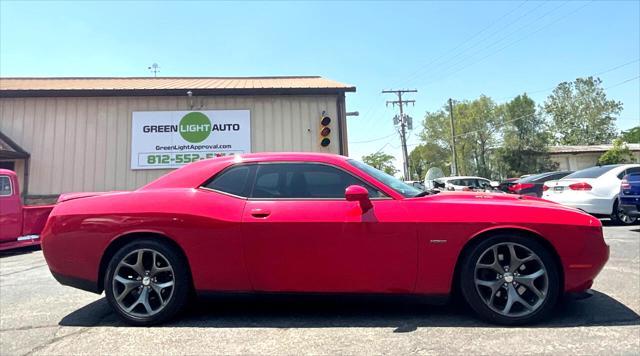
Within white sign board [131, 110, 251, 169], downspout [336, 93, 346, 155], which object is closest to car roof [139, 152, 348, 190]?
white sign board [131, 110, 251, 169]

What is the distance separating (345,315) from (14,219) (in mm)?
7746

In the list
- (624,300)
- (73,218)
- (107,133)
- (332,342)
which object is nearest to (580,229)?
(624,300)

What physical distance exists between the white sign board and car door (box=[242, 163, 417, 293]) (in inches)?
357

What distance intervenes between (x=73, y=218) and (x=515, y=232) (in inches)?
141

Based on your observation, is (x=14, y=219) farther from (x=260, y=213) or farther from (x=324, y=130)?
(x=324, y=130)

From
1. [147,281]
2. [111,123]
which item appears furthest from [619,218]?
[111,123]

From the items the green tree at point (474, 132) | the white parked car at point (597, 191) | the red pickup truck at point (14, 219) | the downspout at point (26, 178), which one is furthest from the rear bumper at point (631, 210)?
the green tree at point (474, 132)

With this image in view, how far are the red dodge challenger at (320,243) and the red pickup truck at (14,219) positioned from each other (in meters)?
Answer: 5.71

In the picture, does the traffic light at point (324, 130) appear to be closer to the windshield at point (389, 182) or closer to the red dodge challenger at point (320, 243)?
the windshield at point (389, 182)

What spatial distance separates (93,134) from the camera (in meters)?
11.7

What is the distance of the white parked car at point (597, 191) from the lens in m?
8.03

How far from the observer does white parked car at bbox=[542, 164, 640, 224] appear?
26.3ft

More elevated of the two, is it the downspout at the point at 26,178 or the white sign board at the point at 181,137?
the white sign board at the point at 181,137

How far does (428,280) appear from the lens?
2.86 metres
